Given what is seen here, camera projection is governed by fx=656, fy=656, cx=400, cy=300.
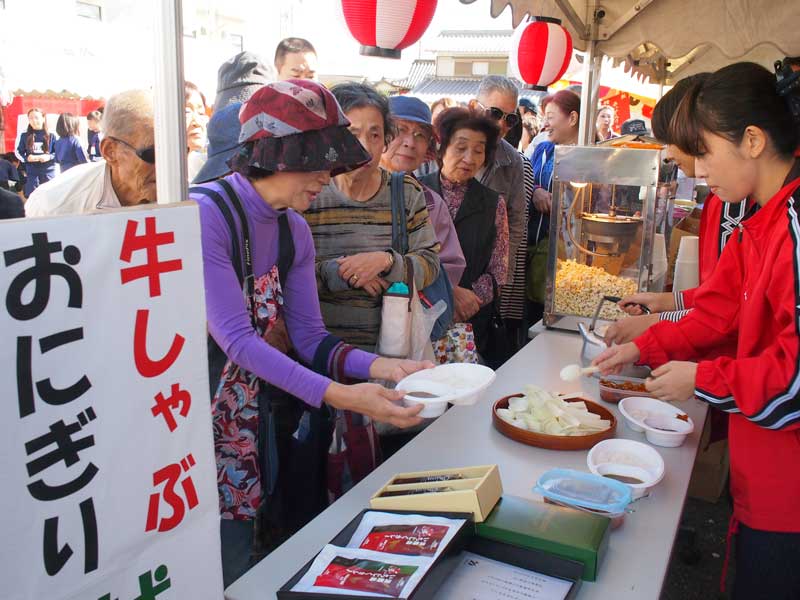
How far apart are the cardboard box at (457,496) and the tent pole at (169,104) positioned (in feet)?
2.35

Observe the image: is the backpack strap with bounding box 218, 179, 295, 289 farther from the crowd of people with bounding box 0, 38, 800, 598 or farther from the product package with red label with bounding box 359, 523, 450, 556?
the product package with red label with bounding box 359, 523, 450, 556

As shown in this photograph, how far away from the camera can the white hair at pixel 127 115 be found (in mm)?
1611

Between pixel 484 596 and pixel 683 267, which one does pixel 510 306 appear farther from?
pixel 484 596

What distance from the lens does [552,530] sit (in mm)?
1172

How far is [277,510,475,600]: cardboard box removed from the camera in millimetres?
988

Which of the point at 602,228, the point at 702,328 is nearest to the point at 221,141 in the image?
the point at 702,328

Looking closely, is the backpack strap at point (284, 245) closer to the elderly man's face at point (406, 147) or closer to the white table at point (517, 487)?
the white table at point (517, 487)

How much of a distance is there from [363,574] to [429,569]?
105mm

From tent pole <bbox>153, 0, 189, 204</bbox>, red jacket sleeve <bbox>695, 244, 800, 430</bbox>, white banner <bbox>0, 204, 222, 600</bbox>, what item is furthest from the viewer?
red jacket sleeve <bbox>695, 244, 800, 430</bbox>

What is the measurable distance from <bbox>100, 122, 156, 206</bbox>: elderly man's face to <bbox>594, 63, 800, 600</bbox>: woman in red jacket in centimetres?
131

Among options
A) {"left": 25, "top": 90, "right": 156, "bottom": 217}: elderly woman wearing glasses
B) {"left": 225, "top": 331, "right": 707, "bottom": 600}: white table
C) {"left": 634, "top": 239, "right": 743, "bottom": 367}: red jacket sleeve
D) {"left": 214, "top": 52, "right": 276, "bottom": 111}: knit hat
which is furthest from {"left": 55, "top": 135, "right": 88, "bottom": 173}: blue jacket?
{"left": 634, "top": 239, "right": 743, "bottom": 367}: red jacket sleeve

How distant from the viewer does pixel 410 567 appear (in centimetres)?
103

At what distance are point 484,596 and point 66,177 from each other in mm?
1301

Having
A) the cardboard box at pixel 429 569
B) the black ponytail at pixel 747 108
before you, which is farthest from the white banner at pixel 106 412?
the black ponytail at pixel 747 108
